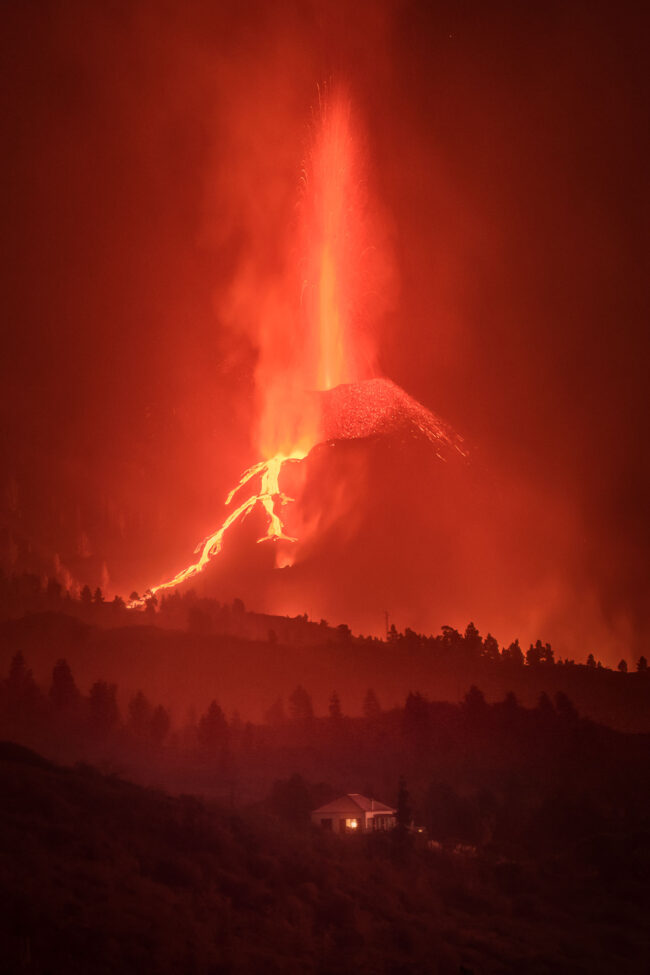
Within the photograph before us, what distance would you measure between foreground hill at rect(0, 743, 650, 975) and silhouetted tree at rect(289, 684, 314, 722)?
6498 cm

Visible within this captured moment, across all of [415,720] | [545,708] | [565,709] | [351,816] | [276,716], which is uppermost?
[545,708]

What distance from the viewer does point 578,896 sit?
82.9 m

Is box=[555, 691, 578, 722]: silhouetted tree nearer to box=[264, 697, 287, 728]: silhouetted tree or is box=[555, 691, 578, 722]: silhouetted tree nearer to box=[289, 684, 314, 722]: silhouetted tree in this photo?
box=[289, 684, 314, 722]: silhouetted tree

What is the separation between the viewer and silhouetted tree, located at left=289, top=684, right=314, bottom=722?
15335 cm

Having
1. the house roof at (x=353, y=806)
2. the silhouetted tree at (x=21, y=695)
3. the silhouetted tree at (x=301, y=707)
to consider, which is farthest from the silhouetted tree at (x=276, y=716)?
the house roof at (x=353, y=806)

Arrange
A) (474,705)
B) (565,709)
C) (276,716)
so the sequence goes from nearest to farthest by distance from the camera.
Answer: (276,716) → (565,709) → (474,705)

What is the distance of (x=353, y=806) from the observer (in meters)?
95.3

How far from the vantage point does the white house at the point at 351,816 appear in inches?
3693

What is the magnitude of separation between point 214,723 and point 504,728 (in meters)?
41.2

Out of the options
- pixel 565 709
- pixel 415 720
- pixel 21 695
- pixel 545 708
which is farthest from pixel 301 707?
pixel 21 695

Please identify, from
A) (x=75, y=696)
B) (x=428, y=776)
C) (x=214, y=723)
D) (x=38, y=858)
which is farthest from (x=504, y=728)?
(x=38, y=858)

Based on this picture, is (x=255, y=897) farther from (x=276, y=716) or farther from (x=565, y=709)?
(x=565, y=709)

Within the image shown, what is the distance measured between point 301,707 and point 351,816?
60.9m

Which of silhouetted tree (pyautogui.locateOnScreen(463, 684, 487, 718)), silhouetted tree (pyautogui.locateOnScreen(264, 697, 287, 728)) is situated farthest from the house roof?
silhouetted tree (pyautogui.locateOnScreen(463, 684, 487, 718))
